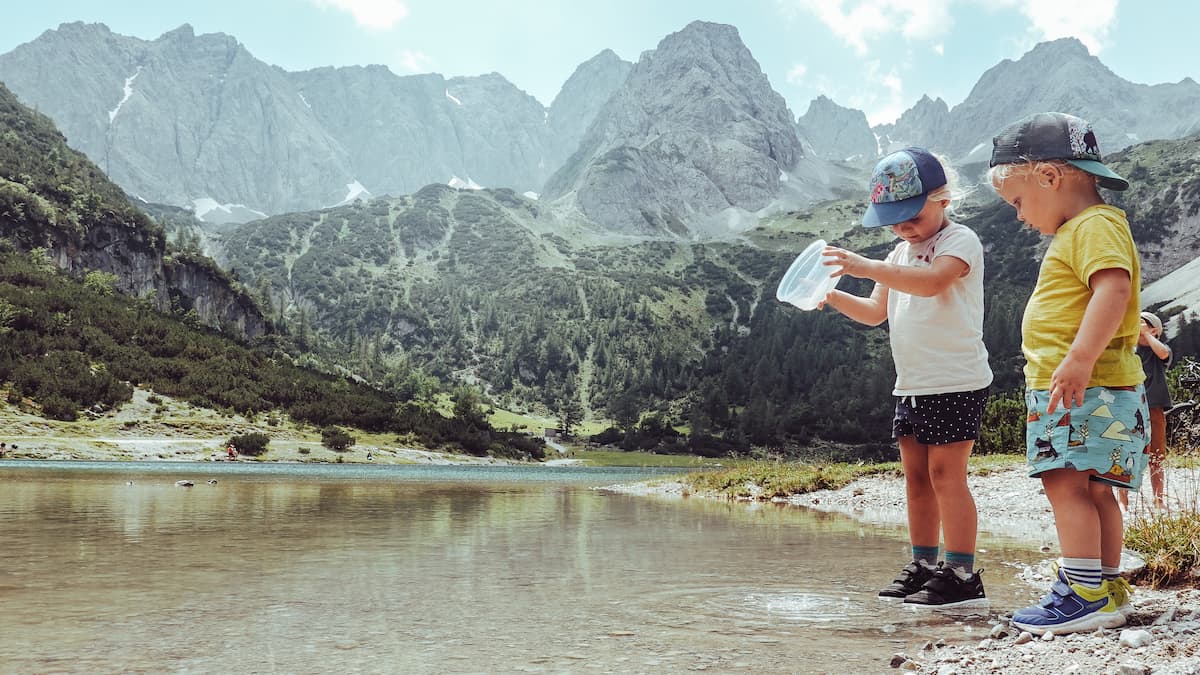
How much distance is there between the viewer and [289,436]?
3164 inches

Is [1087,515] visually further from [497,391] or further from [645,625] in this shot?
[497,391]

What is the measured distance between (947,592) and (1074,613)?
3.14 feet

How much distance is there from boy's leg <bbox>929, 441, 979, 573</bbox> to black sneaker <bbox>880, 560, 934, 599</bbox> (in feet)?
0.54

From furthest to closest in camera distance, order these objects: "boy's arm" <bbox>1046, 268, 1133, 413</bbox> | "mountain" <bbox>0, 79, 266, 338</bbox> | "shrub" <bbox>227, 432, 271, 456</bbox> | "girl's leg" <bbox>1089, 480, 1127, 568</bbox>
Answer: "mountain" <bbox>0, 79, 266, 338</bbox>, "shrub" <bbox>227, 432, 271, 456</bbox>, "girl's leg" <bbox>1089, 480, 1127, 568</bbox>, "boy's arm" <bbox>1046, 268, 1133, 413</bbox>

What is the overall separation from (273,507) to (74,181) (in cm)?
12882

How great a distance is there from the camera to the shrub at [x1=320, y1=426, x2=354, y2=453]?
80125 mm

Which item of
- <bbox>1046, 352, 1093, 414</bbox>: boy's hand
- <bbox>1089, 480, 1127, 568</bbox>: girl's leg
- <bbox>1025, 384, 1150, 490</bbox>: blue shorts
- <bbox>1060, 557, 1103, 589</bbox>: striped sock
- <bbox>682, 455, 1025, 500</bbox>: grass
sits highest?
<bbox>1046, 352, 1093, 414</bbox>: boy's hand

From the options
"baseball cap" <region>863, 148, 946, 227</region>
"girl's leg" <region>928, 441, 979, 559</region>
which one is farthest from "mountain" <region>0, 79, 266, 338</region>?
"girl's leg" <region>928, 441, 979, 559</region>

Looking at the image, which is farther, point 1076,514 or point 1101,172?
point 1101,172

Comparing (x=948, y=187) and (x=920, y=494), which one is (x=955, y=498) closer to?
(x=920, y=494)

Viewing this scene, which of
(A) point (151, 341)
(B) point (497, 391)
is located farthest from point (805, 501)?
(B) point (497, 391)

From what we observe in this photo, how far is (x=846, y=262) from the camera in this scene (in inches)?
177

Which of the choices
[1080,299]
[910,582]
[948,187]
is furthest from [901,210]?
[910,582]

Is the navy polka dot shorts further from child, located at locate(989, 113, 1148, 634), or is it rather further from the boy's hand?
the boy's hand
